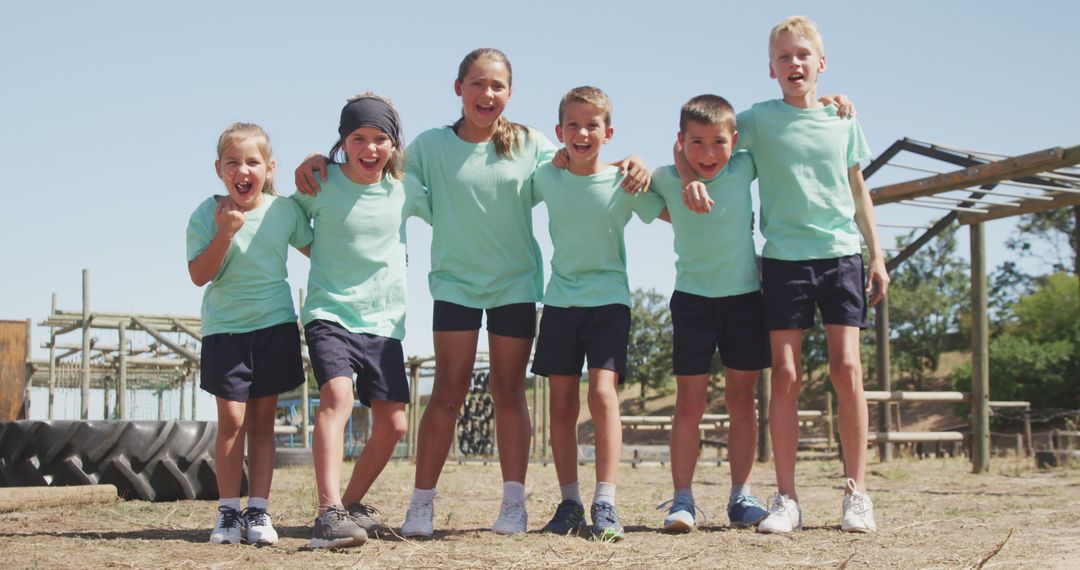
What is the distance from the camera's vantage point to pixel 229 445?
4207 millimetres

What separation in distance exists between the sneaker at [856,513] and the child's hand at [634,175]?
1.50 metres

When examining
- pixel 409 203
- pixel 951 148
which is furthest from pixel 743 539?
pixel 951 148

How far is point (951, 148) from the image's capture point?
10.4 m

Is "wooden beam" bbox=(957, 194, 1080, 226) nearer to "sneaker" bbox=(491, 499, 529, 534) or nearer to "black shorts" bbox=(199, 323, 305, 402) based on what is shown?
"sneaker" bbox=(491, 499, 529, 534)

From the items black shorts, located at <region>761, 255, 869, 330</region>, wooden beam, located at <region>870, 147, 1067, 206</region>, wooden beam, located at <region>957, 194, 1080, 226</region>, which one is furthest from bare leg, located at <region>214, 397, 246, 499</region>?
wooden beam, located at <region>957, 194, 1080, 226</region>

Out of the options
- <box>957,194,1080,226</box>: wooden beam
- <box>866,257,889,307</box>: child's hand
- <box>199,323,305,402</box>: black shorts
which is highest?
<box>957,194,1080,226</box>: wooden beam

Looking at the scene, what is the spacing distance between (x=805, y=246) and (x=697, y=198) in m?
0.52

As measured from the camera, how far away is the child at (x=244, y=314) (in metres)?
4.13

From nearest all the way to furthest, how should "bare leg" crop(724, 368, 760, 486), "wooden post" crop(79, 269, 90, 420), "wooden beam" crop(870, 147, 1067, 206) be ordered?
"bare leg" crop(724, 368, 760, 486), "wooden beam" crop(870, 147, 1067, 206), "wooden post" crop(79, 269, 90, 420)

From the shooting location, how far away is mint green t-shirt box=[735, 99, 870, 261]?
4.45 m

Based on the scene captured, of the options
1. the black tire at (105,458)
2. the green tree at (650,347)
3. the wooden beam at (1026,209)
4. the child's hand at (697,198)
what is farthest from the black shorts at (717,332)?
the green tree at (650,347)

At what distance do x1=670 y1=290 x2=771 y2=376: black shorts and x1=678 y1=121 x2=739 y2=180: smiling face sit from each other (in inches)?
21.5

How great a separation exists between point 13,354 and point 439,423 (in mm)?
7613

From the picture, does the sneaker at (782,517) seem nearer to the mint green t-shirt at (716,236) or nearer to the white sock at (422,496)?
the mint green t-shirt at (716,236)
